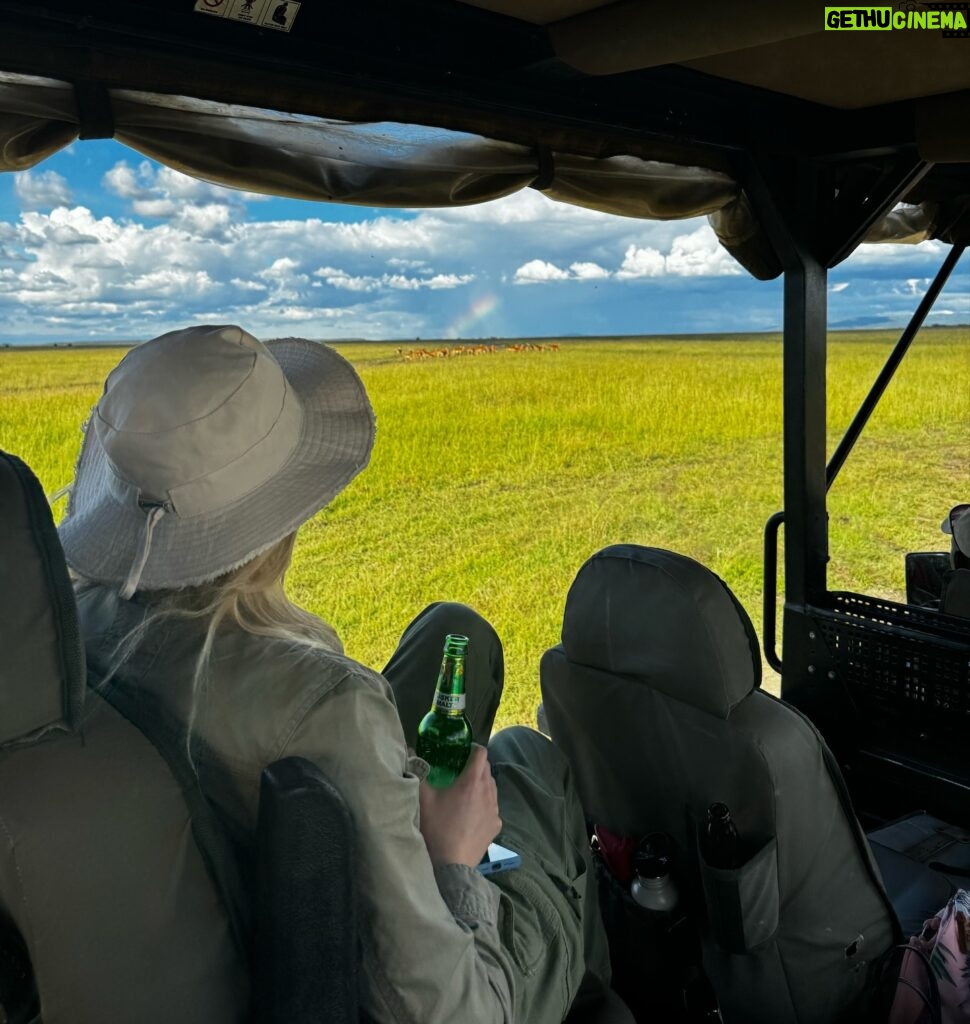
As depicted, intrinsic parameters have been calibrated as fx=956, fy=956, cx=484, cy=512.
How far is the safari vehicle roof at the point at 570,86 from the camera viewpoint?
169cm

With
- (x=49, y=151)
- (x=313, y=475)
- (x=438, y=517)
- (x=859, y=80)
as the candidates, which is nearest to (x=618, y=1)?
(x=859, y=80)

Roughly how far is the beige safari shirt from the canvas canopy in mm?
1085

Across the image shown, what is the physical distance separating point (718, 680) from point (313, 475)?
76 cm

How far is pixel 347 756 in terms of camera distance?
995 millimetres

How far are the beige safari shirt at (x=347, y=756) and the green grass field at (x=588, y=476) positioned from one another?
19.6ft

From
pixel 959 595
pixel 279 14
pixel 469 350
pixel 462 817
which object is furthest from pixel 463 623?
pixel 469 350

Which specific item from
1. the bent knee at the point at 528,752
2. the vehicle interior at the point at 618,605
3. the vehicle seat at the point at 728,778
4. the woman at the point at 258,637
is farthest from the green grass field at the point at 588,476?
the woman at the point at 258,637

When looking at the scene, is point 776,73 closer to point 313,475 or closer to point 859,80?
point 859,80

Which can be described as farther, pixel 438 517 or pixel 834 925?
pixel 438 517

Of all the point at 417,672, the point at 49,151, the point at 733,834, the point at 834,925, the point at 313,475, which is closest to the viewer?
the point at 313,475

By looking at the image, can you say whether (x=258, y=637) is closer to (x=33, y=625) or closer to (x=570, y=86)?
(x=33, y=625)

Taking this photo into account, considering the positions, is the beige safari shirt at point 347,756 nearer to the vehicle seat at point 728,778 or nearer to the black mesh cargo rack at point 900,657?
the vehicle seat at point 728,778

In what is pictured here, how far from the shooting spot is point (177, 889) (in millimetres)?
945

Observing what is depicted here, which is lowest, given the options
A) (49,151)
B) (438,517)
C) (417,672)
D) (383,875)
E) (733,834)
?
(438,517)
